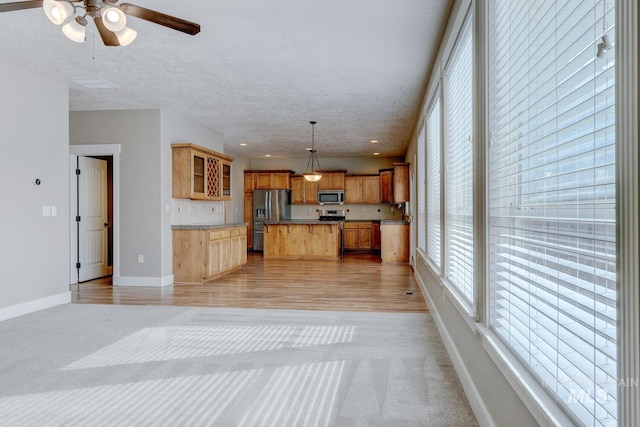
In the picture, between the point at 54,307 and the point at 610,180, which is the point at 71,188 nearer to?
the point at 54,307

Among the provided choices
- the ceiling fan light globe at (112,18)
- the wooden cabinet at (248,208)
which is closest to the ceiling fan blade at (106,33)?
the ceiling fan light globe at (112,18)

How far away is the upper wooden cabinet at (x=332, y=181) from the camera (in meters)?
11.0

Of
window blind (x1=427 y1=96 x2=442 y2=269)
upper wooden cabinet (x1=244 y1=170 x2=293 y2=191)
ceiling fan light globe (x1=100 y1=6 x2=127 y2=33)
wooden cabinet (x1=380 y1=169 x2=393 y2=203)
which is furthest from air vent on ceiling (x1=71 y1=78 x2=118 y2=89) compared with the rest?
wooden cabinet (x1=380 y1=169 x2=393 y2=203)

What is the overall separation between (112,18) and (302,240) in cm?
711

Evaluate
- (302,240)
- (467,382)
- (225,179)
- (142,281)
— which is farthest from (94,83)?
(302,240)

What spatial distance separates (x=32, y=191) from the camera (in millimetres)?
4500

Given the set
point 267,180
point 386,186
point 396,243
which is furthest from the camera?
point 267,180

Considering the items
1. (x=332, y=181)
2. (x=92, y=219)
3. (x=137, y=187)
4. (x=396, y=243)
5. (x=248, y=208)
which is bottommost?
(x=396, y=243)

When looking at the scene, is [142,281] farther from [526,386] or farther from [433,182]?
[526,386]

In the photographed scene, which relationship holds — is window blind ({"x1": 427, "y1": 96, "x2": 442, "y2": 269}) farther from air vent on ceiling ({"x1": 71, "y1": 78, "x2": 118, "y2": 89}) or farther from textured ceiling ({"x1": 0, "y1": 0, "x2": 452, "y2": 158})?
air vent on ceiling ({"x1": 71, "y1": 78, "x2": 118, "y2": 89})

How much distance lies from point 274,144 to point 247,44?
544 cm

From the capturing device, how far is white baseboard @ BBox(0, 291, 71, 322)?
415 cm

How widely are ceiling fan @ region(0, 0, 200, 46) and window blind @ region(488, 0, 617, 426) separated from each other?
6.75 ft

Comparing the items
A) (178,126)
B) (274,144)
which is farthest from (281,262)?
(178,126)
